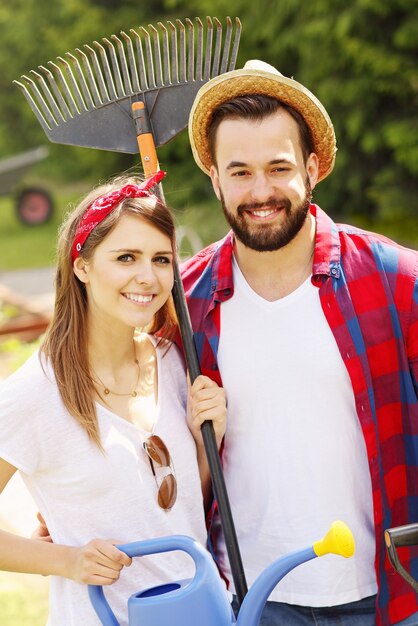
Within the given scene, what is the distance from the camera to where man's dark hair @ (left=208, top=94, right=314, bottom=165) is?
2324 millimetres

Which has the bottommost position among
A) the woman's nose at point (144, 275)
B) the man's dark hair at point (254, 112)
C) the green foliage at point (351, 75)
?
the woman's nose at point (144, 275)

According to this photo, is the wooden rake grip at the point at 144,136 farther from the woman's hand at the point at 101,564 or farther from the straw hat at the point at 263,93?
the woman's hand at the point at 101,564

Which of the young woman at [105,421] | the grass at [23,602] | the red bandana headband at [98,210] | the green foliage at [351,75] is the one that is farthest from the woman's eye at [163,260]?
the green foliage at [351,75]

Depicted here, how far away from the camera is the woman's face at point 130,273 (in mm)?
2195

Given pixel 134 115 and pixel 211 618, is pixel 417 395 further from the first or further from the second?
pixel 134 115

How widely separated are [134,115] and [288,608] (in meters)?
1.31

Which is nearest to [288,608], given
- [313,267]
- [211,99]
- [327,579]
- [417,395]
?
[327,579]

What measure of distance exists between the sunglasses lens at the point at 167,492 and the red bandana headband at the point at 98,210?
57 cm

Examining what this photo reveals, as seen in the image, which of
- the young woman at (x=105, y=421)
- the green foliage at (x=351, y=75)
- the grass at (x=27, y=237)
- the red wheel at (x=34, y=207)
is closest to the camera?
the young woman at (x=105, y=421)

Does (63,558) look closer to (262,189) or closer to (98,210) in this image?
(98,210)

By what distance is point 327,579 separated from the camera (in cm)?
226

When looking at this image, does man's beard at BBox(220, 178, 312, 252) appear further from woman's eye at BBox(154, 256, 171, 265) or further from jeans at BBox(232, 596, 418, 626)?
jeans at BBox(232, 596, 418, 626)

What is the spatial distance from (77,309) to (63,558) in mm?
579

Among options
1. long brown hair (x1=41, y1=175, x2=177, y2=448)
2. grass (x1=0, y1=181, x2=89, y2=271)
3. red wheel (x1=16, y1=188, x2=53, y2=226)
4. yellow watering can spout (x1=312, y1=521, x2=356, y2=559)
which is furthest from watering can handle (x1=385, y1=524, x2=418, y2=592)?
red wheel (x1=16, y1=188, x2=53, y2=226)
